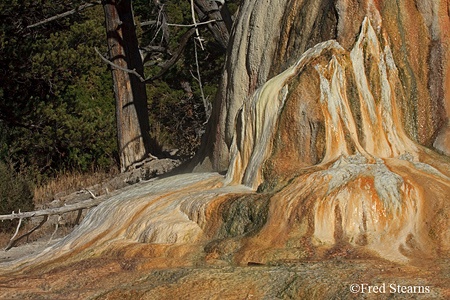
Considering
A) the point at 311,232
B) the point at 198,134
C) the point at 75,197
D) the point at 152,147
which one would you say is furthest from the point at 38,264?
the point at 198,134

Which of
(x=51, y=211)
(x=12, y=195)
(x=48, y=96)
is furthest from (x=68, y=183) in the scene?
(x=51, y=211)

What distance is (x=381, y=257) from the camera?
404 cm

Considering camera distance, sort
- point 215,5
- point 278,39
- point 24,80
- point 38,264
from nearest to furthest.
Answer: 1. point 38,264
2. point 278,39
3. point 215,5
4. point 24,80

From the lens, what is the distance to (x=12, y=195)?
10281 millimetres

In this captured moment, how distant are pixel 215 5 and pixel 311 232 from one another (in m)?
7.48

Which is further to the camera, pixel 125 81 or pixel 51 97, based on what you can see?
pixel 51 97

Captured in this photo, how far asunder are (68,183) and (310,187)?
9206 mm

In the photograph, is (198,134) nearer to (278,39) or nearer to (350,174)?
(278,39)

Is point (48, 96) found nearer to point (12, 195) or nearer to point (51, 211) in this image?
point (12, 195)

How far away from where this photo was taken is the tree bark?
13.2 m

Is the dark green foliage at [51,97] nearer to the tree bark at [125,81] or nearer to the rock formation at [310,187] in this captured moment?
the tree bark at [125,81]

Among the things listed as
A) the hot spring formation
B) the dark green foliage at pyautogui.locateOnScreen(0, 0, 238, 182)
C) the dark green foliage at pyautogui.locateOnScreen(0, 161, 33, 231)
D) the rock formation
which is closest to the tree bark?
the dark green foliage at pyautogui.locateOnScreen(0, 0, 238, 182)

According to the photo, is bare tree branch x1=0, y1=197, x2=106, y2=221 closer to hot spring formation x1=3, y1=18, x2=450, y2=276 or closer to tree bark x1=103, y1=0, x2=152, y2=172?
hot spring formation x1=3, y1=18, x2=450, y2=276

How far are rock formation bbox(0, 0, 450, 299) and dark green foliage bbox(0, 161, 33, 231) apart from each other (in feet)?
13.8
